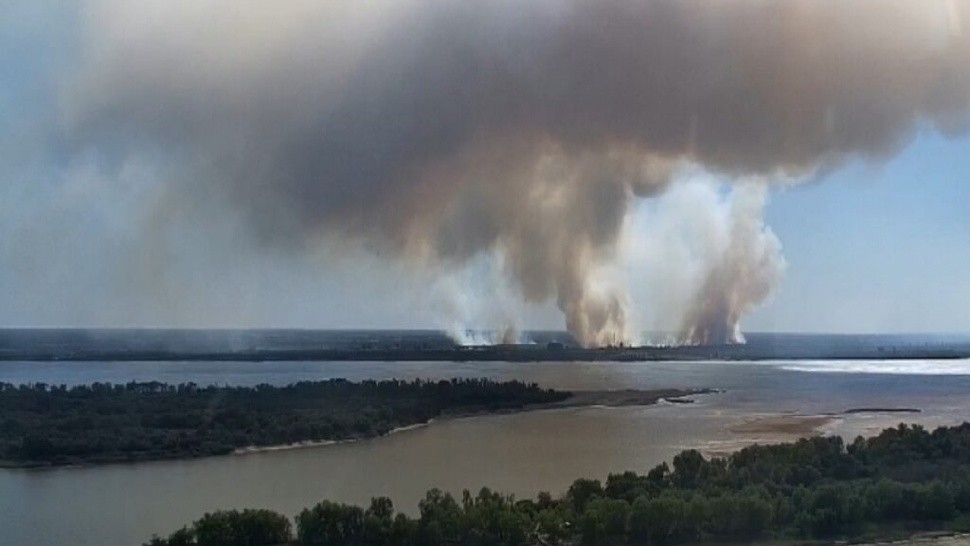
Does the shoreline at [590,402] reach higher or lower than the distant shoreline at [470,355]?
lower

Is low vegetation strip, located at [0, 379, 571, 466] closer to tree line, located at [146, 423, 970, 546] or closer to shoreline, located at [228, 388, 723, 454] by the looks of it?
shoreline, located at [228, 388, 723, 454]

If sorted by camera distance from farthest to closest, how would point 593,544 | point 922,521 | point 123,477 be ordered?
point 123,477
point 922,521
point 593,544

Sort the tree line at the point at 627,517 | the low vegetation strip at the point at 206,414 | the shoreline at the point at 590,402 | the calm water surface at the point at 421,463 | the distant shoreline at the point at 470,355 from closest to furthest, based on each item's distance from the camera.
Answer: the tree line at the point at 627,517 < the calm water surface at the point at 421,463 < the low vegetation strip at the point at 206,414 < the shoreline at the point at 590,402 < the distant shoreline at the point at 470,355

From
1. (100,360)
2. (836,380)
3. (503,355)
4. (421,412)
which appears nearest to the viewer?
(421,412)

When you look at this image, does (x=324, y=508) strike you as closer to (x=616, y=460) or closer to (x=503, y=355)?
(x=616, y=460)

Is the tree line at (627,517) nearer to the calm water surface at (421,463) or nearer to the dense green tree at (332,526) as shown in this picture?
the dense green tree at (332,526)

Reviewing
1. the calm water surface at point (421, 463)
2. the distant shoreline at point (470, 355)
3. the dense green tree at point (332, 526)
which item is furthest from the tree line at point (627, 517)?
the distant shoreline at point (470, 355)

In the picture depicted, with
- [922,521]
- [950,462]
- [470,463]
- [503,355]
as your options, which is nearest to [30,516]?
[470,463]
